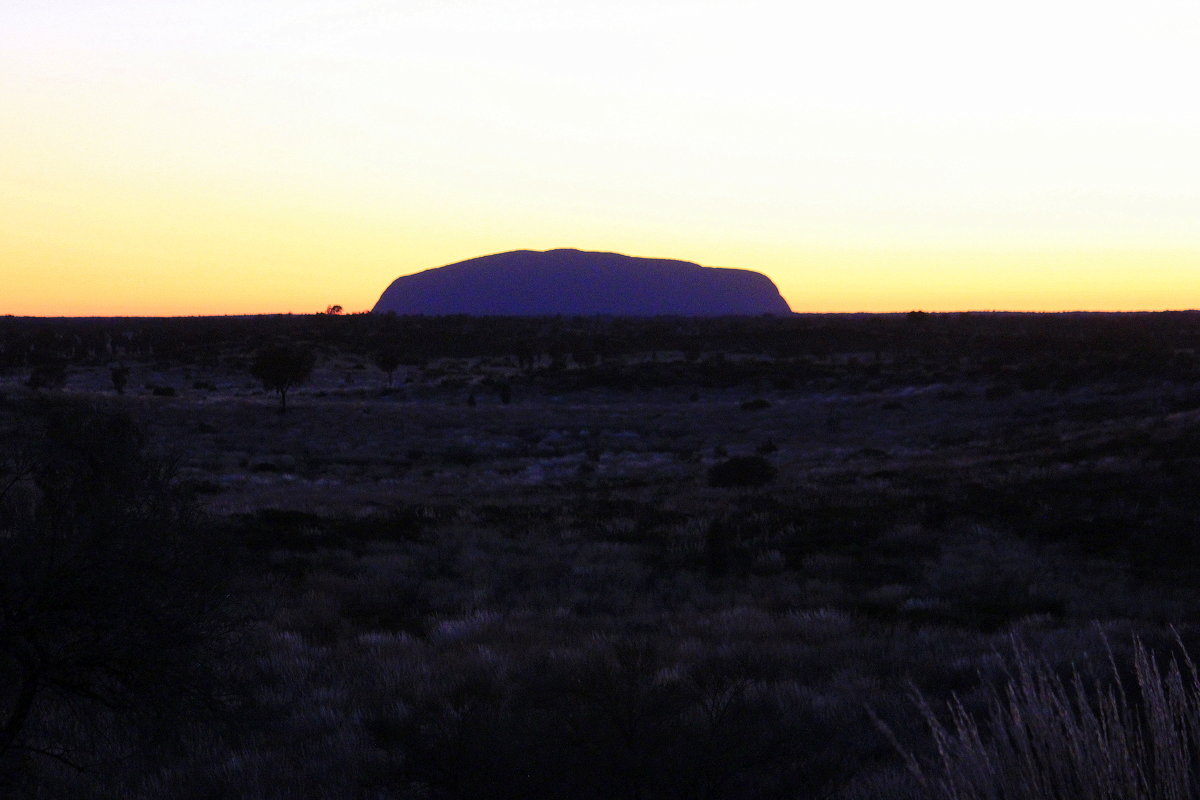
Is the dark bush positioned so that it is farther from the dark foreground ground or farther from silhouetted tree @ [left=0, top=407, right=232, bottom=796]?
silhouetted tree @ [left=0, top=407, right=232, bottom=796]

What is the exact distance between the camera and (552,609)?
30.9 feet

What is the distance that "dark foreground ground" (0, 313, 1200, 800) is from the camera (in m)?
4.44

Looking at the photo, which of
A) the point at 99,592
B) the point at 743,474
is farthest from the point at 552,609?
the point at 743,474

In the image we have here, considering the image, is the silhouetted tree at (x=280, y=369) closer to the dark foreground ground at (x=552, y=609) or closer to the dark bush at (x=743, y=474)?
the dark foreground ground at (x=552, y=609)

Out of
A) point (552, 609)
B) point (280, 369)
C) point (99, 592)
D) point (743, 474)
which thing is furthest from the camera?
point (280, 369)

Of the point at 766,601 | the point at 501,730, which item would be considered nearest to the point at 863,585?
the point at 766,601

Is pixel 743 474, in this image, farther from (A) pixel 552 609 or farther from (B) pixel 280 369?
(B) pixel 280 369

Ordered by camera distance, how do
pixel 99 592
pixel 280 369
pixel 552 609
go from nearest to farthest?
pixel 99 592 → pixel 552 609 → pixel 280 369

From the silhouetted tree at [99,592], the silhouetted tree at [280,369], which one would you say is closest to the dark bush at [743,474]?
the silhouetted tree at [99,592]

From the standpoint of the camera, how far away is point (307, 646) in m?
8.00

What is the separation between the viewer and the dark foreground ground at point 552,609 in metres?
4.44

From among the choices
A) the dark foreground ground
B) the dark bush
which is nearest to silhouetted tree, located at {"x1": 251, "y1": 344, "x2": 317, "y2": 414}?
the dark foreground ground

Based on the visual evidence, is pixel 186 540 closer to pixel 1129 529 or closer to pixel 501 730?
pixel 501 730

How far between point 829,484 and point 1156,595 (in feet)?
38.1
